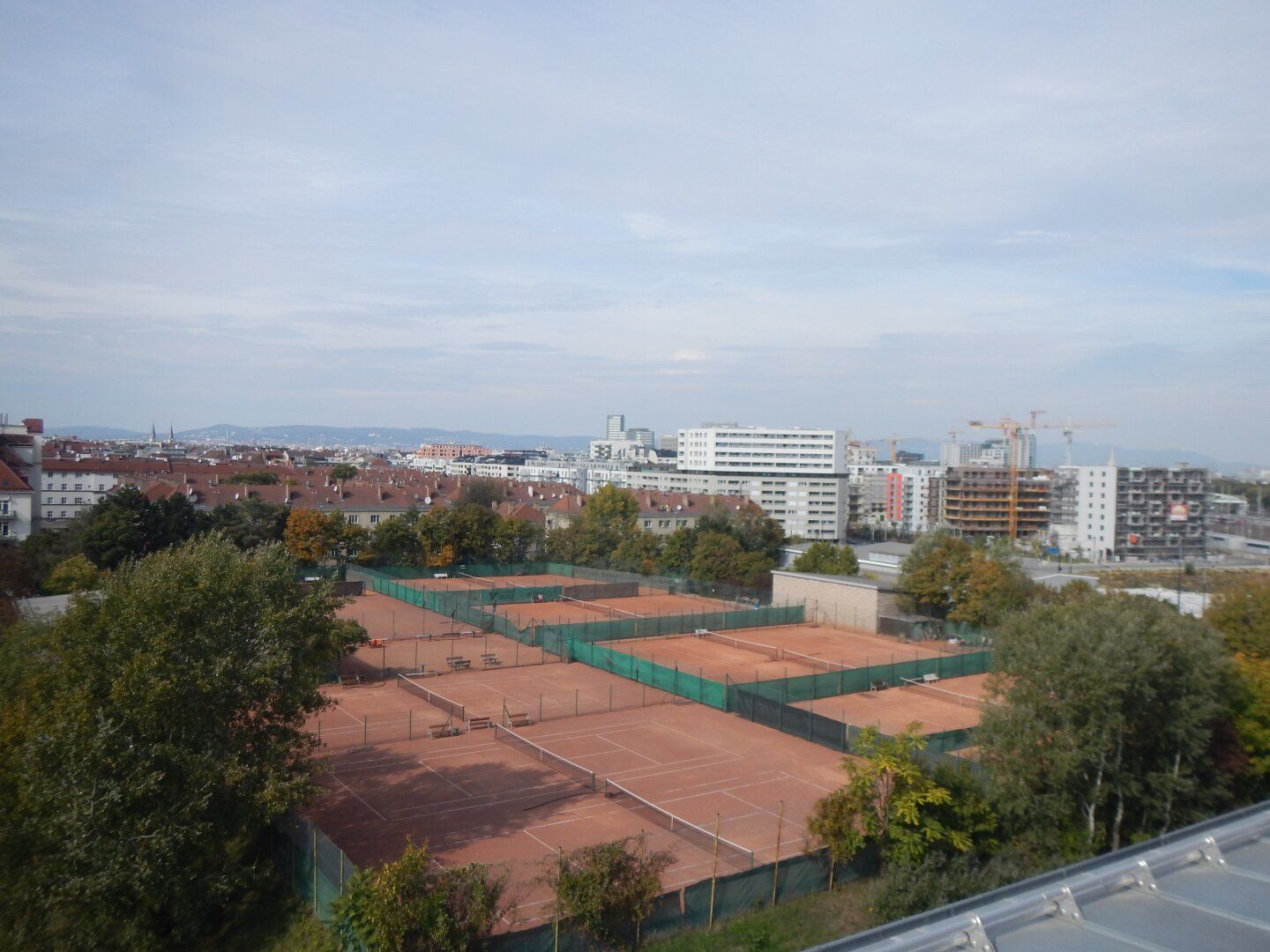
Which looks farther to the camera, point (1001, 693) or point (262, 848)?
point (1001, 693)

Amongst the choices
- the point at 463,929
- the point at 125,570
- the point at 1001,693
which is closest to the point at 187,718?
the point at 125,570

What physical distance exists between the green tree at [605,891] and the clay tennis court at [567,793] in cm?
95

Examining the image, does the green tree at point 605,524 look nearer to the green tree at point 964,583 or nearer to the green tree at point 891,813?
the green tree at point 964,583

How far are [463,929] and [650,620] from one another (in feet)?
97.4

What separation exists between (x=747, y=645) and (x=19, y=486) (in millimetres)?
44661

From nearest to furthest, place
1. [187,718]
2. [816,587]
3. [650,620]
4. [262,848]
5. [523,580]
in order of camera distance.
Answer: [187,718] → [262,848] → [650,620] → [816,587] → [523,580]

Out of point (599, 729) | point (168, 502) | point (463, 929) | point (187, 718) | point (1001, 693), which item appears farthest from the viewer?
point (168, 502)

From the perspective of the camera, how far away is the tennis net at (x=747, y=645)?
39.3 m

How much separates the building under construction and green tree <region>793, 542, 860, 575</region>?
65569 millimetres

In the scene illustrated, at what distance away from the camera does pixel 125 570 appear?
1584 cm

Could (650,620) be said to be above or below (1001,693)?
below

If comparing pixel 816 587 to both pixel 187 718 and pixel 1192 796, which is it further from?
pixel 187 718

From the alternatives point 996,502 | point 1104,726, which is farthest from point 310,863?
point 996,502

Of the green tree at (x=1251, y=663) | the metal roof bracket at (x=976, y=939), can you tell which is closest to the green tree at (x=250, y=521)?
the green tree at (x=1251, y=663)
